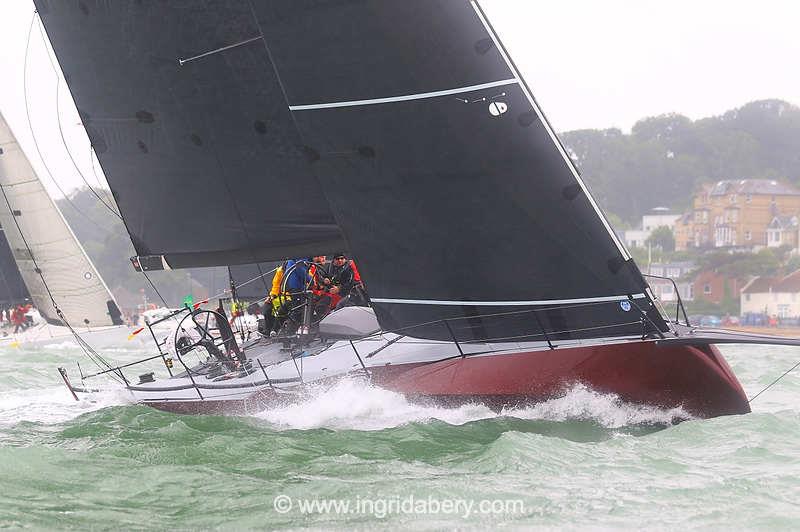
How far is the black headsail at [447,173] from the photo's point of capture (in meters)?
7.31

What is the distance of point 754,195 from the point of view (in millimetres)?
57656

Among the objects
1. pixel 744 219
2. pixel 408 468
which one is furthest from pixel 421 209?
pixel 744 219

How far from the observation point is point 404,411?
310 inches

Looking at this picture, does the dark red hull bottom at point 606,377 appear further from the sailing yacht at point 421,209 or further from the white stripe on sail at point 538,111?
the white stripe on sail at point 538,111

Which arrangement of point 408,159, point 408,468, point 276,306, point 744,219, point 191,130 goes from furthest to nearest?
point 744,219 → point 276,306 → point 191,130 → point 408,159 → point 408,468

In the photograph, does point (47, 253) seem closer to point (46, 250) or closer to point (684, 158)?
point (46, 250)

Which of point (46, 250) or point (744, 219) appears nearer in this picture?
point (46, 250)

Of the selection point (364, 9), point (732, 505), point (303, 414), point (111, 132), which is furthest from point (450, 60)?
point (111, 132)

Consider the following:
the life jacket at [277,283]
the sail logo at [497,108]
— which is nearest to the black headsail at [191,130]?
the life jacket at [277,283]

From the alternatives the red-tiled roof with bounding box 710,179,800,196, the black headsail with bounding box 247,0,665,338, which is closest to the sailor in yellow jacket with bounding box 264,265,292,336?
the black headsail with bounding box 247,0,665,338

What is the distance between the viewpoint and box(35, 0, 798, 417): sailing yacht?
24.0 feet

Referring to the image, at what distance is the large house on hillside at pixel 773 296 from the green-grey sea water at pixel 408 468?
40.9m

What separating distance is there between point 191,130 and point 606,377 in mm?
4430

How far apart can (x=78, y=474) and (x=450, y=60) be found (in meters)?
3.59
